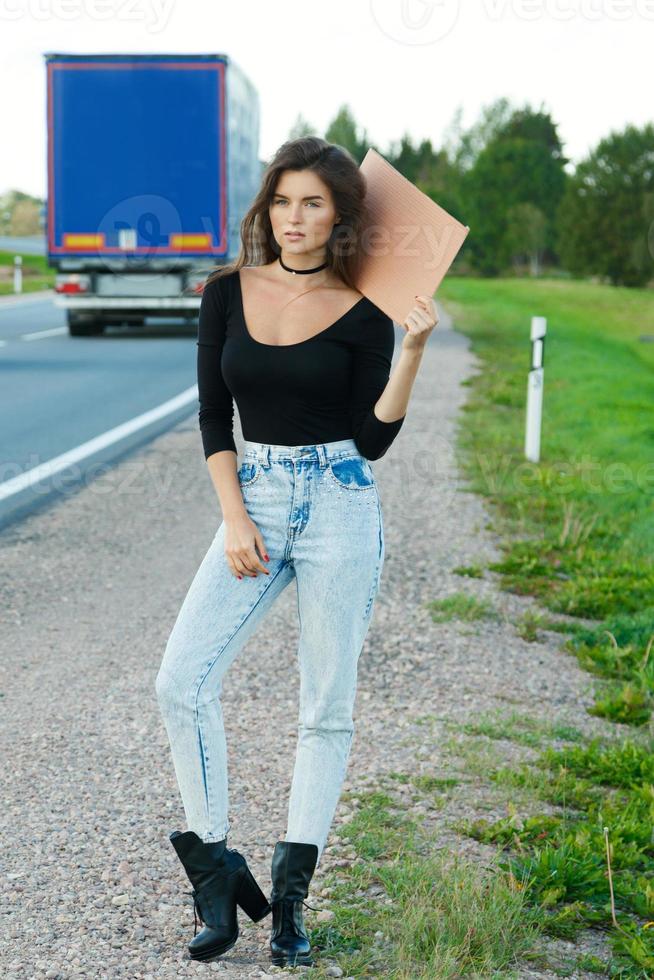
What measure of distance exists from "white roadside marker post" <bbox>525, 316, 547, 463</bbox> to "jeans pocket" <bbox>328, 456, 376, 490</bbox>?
22.3 feet

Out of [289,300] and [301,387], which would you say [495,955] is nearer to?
[301,387]

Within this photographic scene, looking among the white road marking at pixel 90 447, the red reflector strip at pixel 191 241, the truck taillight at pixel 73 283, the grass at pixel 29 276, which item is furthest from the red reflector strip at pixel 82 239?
the grass at pixel 29 276

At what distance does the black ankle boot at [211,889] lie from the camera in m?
2.89

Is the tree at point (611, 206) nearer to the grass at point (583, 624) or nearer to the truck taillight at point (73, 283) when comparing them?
the truck taillight at point (73, 283)

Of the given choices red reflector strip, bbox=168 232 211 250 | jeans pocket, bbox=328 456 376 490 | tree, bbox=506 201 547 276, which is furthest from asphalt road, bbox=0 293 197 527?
tree, bbox=506 201 547 276

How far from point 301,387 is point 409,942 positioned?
1342 millimetres

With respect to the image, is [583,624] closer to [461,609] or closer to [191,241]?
[461,609]

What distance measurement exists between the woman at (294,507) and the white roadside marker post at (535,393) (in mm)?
6790

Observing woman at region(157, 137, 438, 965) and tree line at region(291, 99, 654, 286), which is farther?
tree line at region(291, 99, 654, 286)

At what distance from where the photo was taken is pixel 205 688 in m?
2.85

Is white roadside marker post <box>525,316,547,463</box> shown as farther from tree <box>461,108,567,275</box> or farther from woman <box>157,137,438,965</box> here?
A: tree <box>461,108,567,275</box>

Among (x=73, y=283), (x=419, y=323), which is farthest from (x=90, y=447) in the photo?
(x=73, y=283)

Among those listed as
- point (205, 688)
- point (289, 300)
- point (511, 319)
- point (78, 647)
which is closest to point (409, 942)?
point (205, 688)

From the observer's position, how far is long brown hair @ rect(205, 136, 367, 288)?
2.90 metres
